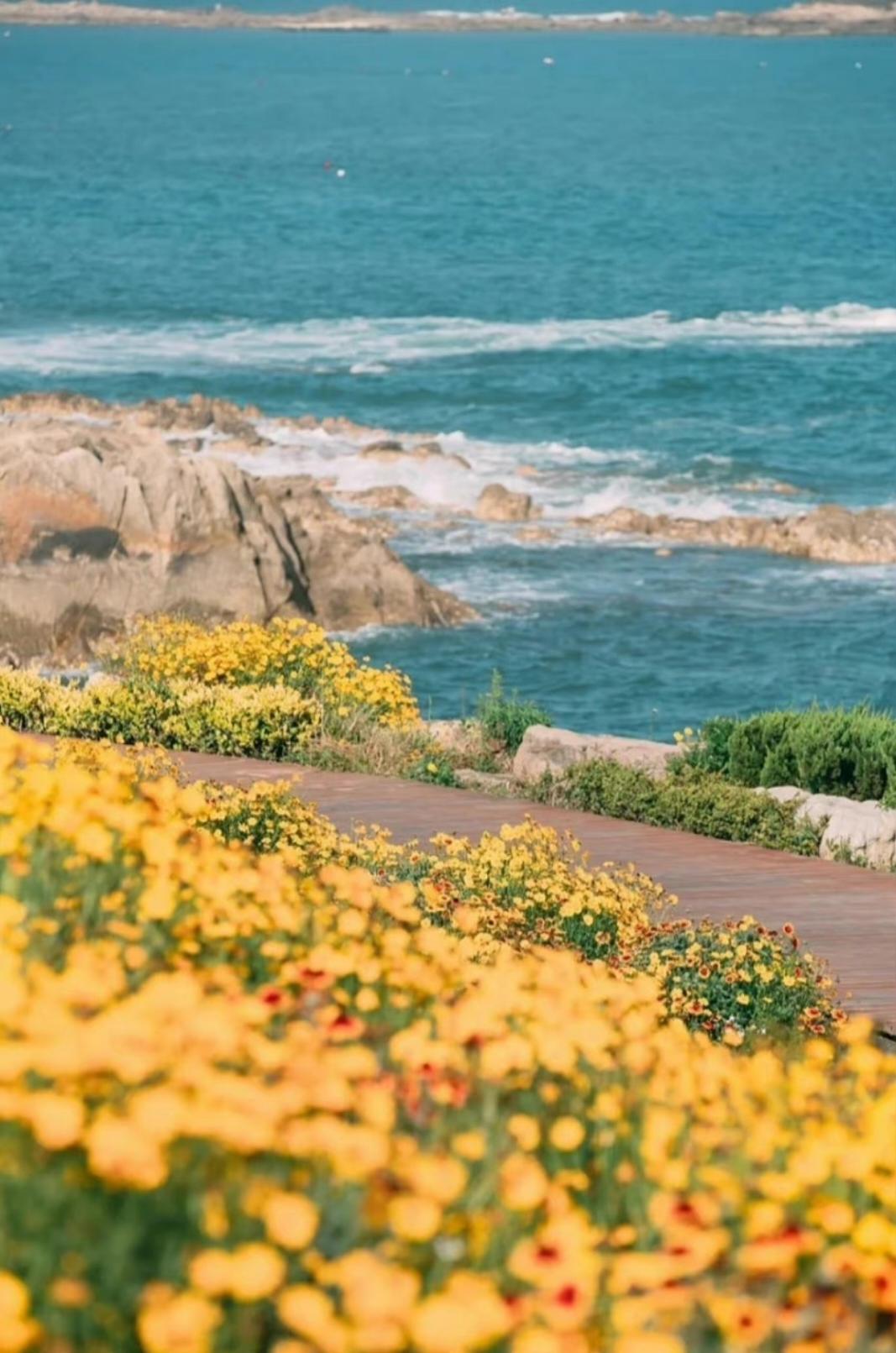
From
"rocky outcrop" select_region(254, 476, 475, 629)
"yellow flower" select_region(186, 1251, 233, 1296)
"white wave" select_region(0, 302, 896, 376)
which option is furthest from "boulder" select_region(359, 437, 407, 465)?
"yellow flower" select_region(186, 1251, 233, 1296)

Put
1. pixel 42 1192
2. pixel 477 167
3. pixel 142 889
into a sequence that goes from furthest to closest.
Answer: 1. pixel 477 167
2. pixel 142 889
3. pixel 42 1192

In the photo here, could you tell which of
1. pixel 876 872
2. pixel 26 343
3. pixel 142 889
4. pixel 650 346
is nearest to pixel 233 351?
pixel 26 343

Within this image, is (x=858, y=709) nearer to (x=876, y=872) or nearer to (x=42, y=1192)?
(x=876, y=872)

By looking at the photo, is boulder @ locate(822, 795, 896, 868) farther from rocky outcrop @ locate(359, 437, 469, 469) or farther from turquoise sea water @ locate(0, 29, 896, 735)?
rocky outcrop @ locate(359, 437, 469, 469)

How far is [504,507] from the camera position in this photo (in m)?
35.8

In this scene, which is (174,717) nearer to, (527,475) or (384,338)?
(527,475)

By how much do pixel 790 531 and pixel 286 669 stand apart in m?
21.0

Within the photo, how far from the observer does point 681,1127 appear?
446 cm

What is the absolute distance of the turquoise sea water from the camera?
99.1ft

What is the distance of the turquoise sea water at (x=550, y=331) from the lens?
99.1ft

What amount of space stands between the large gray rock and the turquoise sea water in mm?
12100

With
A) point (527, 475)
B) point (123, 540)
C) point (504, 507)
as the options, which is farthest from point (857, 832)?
point (527, 475)

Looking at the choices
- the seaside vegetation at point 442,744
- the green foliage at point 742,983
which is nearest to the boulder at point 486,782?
the seaside vegetation at point 442,744

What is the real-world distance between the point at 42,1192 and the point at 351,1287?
551mm
